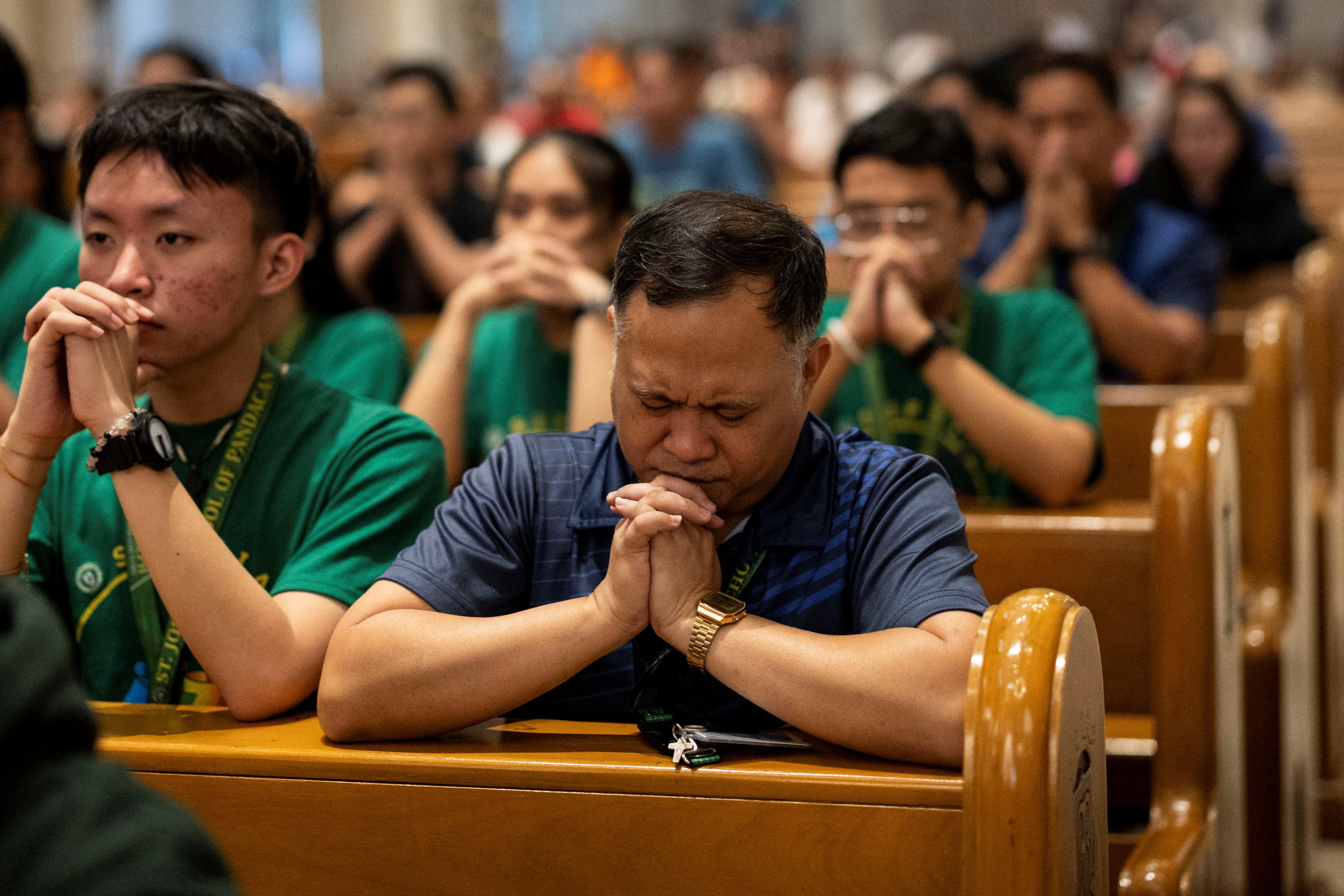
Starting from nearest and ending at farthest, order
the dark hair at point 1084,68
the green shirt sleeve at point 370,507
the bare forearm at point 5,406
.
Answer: the green shirt sleeve at point 370,507
the bare forearm at point 5,406
the dark hair at point 1084,68

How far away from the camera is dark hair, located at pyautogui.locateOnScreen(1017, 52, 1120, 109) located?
392 centimetres

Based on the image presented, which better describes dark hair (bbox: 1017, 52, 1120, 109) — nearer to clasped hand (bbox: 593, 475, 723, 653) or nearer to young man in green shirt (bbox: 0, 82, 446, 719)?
young man in green shirt (bbox: 0, 82, 446, 719)

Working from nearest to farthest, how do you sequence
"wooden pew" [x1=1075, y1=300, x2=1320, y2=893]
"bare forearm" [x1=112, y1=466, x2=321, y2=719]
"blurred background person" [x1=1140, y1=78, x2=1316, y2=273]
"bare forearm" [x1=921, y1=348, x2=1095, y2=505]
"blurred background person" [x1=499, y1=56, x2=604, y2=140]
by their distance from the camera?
"bare forearm" [x1=112, y1=466, x2=321, y2=719] < "bare forearm" [x1=921, y1=348, x2=1095, y2=505] < "wooden pew" [x1=1075, y1=300, x2=1320, y2=893] < "blurred background person" [x1=1140, y1=78, x2=1316, y2=273] < "blurred background person" [x1=499, y1=56, x2=604, y2=140]

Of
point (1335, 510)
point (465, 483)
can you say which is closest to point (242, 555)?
point (465, 483)

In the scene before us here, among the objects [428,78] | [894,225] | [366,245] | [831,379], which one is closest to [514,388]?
[831,379]

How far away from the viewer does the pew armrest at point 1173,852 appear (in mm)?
1742

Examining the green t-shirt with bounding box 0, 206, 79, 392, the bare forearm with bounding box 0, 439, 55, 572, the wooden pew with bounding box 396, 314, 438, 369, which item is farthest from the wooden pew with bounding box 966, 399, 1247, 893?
the green t-shirt with bounding box 0, 206, 79, 392

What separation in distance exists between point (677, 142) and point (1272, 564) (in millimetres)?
4018

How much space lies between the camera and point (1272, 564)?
9.57 feet

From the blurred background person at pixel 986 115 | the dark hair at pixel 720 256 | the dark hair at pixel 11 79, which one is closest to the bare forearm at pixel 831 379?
the dark hair at pixel 720 256

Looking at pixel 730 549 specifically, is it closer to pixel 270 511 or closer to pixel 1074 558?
pixel 270 511

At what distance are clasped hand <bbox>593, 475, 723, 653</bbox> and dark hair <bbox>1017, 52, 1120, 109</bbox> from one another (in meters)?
2.90

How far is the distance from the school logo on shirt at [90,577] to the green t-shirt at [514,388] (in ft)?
3.65

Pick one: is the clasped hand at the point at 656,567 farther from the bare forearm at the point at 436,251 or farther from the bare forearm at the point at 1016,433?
Result: the bare forearm at the point at 436,251
